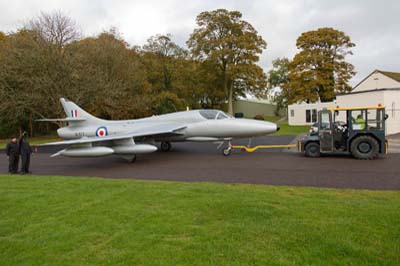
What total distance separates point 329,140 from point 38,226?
10.7m

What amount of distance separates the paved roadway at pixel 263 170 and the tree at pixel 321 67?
25322 millimetres

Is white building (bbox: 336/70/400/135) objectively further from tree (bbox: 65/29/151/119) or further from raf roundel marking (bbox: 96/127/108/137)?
tree (bbox: 65/29/151/119)

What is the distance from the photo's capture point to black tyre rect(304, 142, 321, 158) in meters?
11.7

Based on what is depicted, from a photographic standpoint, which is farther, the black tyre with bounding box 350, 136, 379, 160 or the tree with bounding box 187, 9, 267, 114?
the tree with bounding box 187, 9, 267, 114

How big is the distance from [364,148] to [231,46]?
30123 millimetres

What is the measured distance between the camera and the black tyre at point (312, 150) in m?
11.7

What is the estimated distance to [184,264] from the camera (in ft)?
10.1

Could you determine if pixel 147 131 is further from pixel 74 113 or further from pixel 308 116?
pixel 308 116

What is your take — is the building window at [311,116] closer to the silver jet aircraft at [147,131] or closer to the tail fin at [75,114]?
the silver jet aircraft at [147,131]

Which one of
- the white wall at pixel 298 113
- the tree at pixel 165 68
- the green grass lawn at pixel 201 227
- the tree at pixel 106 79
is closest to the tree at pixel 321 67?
the white wall at pixel 298 113

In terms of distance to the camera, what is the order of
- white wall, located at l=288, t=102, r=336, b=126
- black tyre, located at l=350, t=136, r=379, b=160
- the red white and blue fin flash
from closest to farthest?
1. black tyre, located at l=350, t=136, r=379, b=160
2. the red white and blue fin flash
3. white wall, located at l=288, t=102, r=336, b=126

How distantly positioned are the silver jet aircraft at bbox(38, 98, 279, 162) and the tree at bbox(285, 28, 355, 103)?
83.2ft

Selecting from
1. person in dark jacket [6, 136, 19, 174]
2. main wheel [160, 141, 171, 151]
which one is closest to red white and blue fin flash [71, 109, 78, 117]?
main wheel [160, 141, 171, 151]

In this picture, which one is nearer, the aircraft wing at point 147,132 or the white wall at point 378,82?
the aircraft wing at point 147,132
